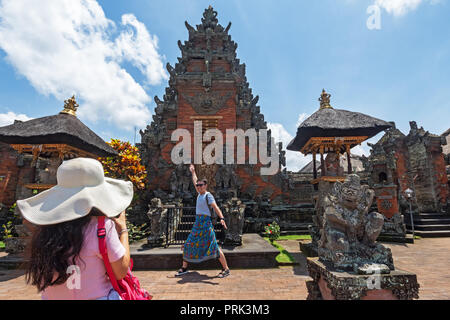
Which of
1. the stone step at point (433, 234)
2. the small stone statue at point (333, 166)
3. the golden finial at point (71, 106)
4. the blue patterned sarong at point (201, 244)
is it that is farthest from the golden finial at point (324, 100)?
the golden finial at point (71, 106)

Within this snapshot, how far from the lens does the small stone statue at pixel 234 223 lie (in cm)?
622

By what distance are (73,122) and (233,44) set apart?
33.8 feet

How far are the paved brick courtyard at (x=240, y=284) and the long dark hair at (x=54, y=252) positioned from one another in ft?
9.75

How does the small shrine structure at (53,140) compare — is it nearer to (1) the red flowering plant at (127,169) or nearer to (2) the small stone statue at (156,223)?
(1) the red flowering plant at (127,169)

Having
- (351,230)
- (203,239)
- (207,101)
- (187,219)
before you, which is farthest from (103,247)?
(207,101)

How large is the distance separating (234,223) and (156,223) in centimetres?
232

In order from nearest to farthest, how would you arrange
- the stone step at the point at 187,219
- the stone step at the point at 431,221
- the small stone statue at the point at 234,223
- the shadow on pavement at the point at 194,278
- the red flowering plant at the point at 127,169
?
the shadow on pavement at the point at 194,278 < the small stone statue at the point at 234,223 < the stone step at the point at 187,219 < the red flowering plant at the point at 127,169 < the stone step at the point at 431,221

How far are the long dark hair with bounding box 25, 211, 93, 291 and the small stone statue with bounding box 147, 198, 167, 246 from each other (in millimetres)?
5300

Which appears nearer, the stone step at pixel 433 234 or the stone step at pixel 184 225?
the stone step at pixel 184 225

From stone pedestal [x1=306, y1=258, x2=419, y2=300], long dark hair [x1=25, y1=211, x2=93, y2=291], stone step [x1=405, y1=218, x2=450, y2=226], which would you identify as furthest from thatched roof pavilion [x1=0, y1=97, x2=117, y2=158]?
stone step [x1=405, y1=218, x2=450, y2=226]

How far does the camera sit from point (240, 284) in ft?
14.2

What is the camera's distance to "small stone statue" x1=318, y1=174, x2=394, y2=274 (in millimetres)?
2855

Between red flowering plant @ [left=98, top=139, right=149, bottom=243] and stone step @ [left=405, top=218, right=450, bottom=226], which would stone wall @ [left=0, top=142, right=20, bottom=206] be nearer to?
red flowering plant @ [left=98, top=139, right=149, bottom=243]

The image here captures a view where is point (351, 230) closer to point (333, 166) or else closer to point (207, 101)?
point (333, 166)
